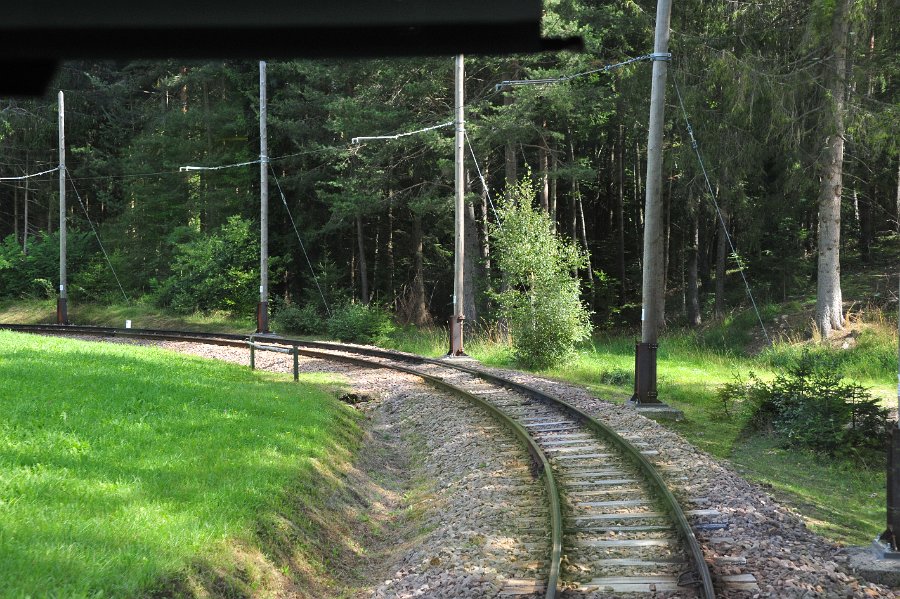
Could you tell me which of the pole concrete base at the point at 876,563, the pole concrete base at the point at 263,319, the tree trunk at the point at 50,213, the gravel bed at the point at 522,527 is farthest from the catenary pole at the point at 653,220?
the tree trunk at the point at 50,213

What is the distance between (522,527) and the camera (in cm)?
827

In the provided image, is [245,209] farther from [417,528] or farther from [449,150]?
[417,528]

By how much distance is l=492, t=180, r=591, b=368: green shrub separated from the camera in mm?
21000

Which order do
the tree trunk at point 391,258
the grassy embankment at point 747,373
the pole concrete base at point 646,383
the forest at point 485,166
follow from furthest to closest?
the tree trunk at point 391,258 → the forest at point 485,166 → the pole concrete base at point 646,383 → the grassy embankment at point 747,373

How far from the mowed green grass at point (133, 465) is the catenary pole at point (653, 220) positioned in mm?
5372

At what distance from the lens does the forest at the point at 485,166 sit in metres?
25.3

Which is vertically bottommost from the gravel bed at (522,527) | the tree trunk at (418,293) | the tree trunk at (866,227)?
the gravel bed at (522,527)

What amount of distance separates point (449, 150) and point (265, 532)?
24.5 metres

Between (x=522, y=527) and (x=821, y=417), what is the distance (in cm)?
632

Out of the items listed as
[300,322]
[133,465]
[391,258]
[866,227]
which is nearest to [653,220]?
[133,465]

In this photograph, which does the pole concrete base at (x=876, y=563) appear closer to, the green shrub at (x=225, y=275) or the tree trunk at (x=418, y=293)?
the tree trunk at (x=418, y=293)

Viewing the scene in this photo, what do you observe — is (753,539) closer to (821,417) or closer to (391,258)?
(821,417)

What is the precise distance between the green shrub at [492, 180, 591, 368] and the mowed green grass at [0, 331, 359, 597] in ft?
23.5

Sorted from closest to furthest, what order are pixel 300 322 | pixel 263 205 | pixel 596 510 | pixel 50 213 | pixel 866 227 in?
pixel 596 510 → pixel 263 205 → pixel 300 322 → pixel 866 227 → pixel 50 213
